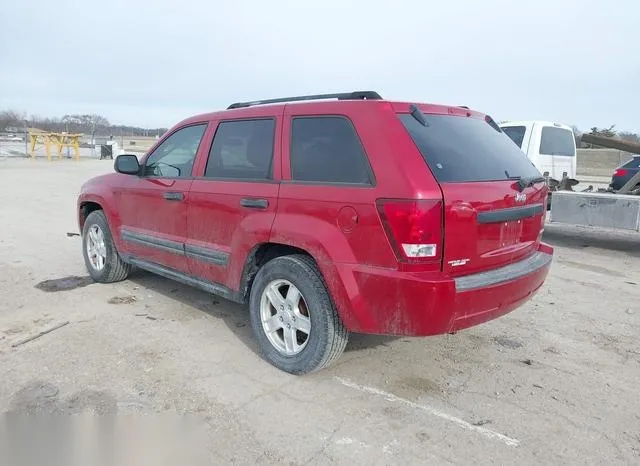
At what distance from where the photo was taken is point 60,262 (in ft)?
21.6

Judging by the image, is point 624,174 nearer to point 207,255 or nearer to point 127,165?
point 207,255

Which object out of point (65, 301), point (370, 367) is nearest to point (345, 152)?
point (370, 367)

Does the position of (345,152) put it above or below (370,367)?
above

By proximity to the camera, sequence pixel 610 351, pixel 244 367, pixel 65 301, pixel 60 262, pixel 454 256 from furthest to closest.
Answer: pixel 60 262 < pixel 65 301 < pixel 610 351 < pixel 244 367 < pixel 454 256

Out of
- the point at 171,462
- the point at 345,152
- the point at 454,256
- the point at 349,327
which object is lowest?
the point at 171,462

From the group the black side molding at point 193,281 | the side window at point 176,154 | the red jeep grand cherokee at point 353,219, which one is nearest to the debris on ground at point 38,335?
the black side molding at point 193,281

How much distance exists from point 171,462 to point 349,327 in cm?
125

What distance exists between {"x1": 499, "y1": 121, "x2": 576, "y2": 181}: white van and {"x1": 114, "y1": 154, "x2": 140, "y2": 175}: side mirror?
6.96 metres

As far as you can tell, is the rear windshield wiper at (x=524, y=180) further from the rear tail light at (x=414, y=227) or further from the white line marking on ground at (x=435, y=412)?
the white line marking on ground at (x=435, y=412)

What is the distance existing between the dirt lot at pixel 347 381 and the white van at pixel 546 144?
14.9ft

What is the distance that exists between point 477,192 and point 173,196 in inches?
102

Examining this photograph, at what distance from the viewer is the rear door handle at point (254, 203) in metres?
3.65

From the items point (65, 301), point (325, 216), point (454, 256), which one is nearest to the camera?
point (454, 256)

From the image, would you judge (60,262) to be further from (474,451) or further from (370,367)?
(474,451)
